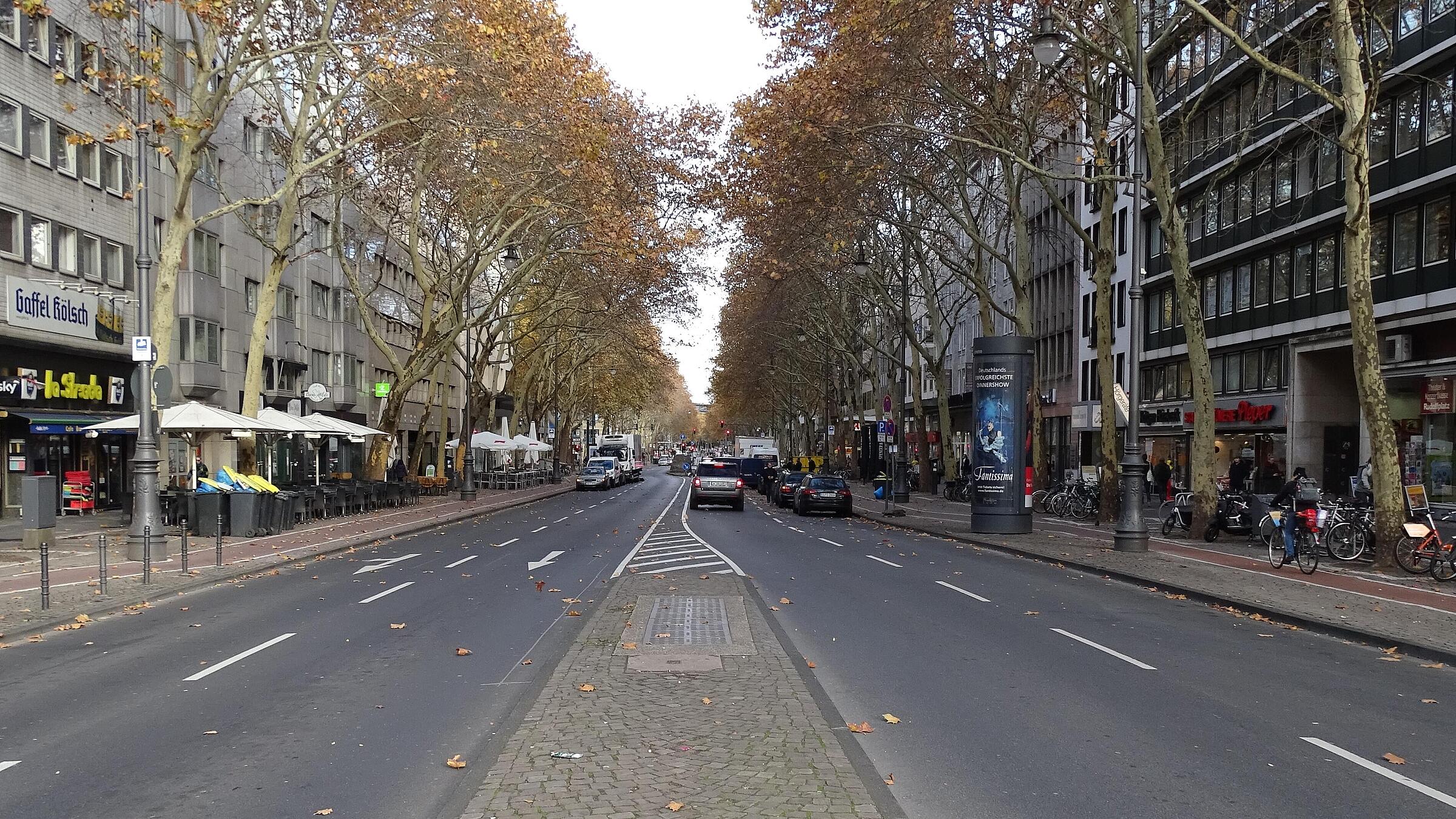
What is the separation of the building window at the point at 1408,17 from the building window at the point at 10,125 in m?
35.1

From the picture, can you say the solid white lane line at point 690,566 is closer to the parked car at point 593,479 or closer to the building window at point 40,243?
the building window at point 40,243

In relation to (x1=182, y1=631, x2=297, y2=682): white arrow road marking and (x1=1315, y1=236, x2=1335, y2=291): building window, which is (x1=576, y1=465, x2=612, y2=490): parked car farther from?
(x1=182, y1=631, x2=297, y2=682): white arrow road marking

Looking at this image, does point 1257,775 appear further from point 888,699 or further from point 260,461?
point 260,461

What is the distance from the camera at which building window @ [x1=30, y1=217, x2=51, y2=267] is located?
31.1 meters

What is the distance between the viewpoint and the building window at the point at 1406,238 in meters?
28.9

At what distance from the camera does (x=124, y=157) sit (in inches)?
1399

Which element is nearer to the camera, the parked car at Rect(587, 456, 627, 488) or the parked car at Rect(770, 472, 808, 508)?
the parked car at Rect(770, 472, 808, 508)

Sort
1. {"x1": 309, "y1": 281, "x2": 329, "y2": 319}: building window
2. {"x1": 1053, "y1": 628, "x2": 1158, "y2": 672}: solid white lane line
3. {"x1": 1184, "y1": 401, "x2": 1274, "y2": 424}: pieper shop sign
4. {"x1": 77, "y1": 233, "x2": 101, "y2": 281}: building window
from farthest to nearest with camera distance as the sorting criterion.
A: {"x1": 309, "y1": 281, "x2": 329, "y2": 319}: building window
{"x1": 1184, "y1": 401, "x2": 1274, "y2": 424}: pieper shop sign
{"x1": 77, "y1": 233, "x2": 101, "y2": 281}: building window
{"x1": 1053, "y1": 628, "x2": 1158, "y2": 672}: solid white lane line

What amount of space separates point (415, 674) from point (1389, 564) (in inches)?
633

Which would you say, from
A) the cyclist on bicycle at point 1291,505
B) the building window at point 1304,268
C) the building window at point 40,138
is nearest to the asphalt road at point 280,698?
the cyclist on bicycle at point 1291,505

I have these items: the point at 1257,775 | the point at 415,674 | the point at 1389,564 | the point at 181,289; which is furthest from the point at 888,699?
the point at 181,289

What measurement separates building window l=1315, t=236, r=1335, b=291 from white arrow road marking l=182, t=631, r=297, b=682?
3197 cm

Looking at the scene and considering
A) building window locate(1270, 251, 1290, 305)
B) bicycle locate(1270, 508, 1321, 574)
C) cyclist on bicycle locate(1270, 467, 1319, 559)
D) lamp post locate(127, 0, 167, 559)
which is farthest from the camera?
building window locate(1270, 251, 1290, 305)

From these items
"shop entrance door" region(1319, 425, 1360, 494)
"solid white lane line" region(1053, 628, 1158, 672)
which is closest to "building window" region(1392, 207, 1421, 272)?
"shop entrance door" region(1319, 425, 1360, 494)
